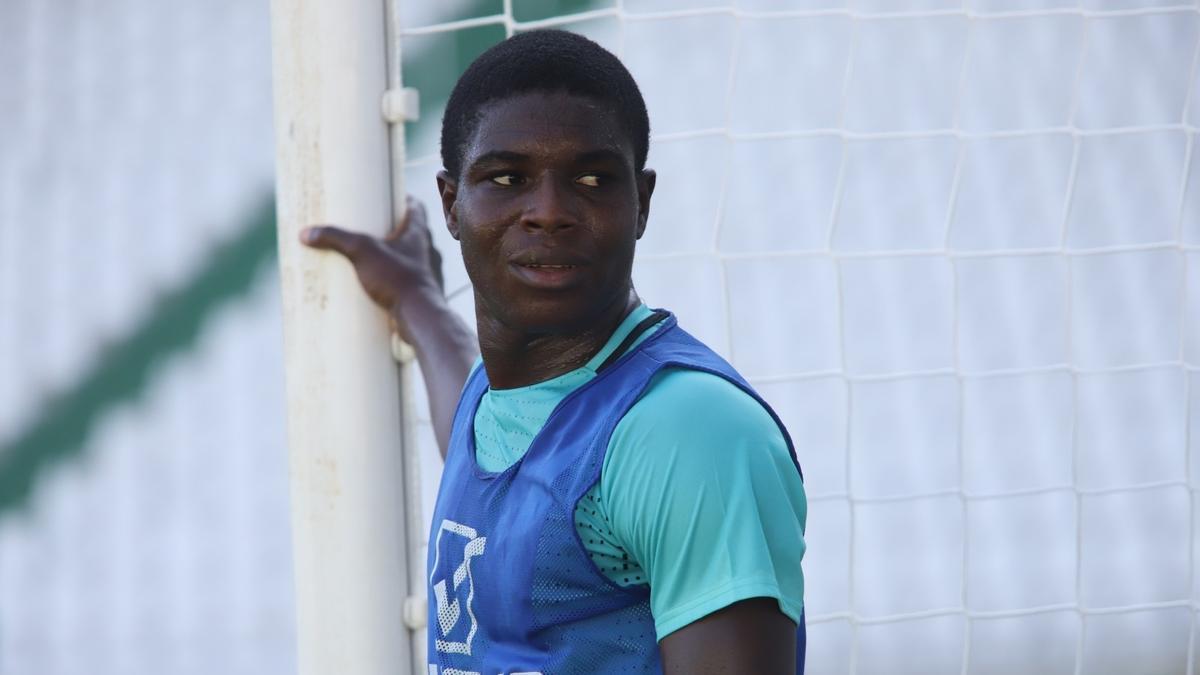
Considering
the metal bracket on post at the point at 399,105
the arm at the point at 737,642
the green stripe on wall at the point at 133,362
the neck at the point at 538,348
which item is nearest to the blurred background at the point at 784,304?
the green stripe on wall at the point at 133,362

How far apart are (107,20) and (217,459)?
1.32m

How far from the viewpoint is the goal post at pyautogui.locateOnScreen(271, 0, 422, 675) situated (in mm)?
1756

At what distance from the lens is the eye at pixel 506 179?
1.15m

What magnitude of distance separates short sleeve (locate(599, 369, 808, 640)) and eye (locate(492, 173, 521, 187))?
0.80ft

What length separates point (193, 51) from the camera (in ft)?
12.6

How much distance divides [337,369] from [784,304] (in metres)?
1.71

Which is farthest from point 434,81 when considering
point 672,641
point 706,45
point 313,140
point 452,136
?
point 672,641

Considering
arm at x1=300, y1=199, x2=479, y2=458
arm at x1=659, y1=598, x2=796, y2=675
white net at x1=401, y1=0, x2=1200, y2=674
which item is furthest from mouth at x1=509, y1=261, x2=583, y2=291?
white net at x1=401, y1=0, x2=1200, y2=674

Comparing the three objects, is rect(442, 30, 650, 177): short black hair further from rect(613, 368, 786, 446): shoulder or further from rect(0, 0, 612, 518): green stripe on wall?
rect(0, 0, 612, 518): green stripe on wall

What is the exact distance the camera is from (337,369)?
5.80 feet

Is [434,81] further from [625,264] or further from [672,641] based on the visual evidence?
[672,641]

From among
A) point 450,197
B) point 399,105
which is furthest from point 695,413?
point 399,105

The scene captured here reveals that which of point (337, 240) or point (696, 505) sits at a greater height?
point (337, 240)

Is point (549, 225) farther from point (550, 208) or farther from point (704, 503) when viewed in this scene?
point (704, 503)
